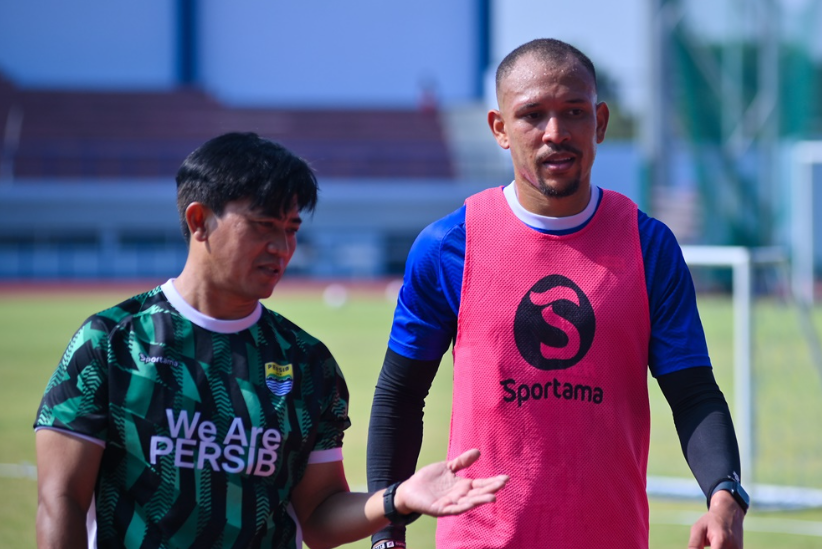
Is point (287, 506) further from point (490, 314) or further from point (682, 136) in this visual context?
point (682, 136)

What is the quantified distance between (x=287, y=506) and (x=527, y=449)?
Answer: 54cm

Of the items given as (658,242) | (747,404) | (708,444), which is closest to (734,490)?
(708,444)

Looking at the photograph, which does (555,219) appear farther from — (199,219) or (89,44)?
(89,44)

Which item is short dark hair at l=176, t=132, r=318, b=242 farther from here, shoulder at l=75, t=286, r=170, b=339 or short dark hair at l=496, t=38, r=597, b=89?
short dark hair at l=496, t=38, r=597, b=89

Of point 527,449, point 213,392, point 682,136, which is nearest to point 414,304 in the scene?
point 527,449

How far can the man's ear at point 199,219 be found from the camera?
225cm

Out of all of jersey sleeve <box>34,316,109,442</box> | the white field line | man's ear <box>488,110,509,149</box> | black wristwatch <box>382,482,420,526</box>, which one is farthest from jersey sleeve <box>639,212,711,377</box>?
the white field line

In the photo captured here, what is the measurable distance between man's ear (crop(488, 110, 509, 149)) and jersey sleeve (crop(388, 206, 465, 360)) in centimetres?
21

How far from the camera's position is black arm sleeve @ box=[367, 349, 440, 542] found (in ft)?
8.41

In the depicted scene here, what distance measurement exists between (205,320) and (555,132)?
2.83 ft

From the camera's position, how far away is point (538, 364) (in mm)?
2463

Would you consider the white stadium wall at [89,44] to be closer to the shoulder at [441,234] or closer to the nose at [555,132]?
the shoulder at [441,234]

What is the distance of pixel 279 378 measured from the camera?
2.22 metres

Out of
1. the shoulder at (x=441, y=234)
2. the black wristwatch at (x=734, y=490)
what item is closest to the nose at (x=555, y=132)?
the shoulder at (x=441, y=234)
